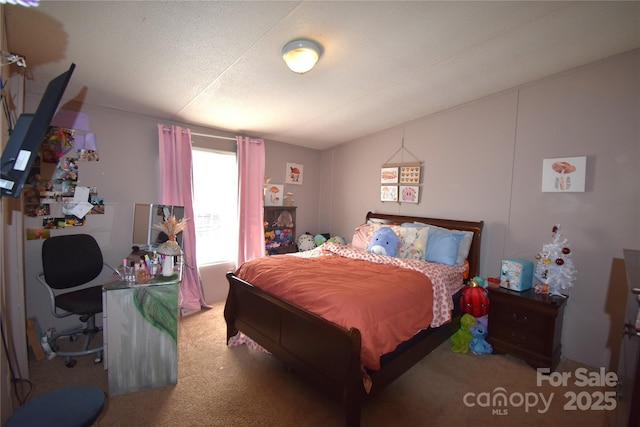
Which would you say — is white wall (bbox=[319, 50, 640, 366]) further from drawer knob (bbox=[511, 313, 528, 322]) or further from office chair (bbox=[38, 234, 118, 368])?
office chair (bbox=[38, 234, 118, 368])

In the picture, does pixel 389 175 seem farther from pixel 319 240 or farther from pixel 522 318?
pixel 522 318

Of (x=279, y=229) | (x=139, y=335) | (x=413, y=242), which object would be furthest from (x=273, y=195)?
(x=139, y=335)

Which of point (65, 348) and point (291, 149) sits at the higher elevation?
point (291, 149)

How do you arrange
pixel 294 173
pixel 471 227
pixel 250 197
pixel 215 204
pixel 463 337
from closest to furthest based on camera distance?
pixel 463 337
pixel 471 227
pixel 215 204
pixel 250 197
pixel 294 173

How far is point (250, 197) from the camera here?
12.6 feet

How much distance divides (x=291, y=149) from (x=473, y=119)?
8.33ft

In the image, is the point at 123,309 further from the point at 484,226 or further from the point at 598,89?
the point at 598,89

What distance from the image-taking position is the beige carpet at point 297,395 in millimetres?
1749

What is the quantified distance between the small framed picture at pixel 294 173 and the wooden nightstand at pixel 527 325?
9.86 ft

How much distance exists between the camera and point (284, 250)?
4258mm

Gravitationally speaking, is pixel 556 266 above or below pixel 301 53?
below

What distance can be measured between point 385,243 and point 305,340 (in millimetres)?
1588

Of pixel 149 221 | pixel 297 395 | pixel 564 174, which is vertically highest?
pixel 564 174

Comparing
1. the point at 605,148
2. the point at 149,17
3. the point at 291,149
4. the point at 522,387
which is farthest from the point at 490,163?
the point at 149,17
